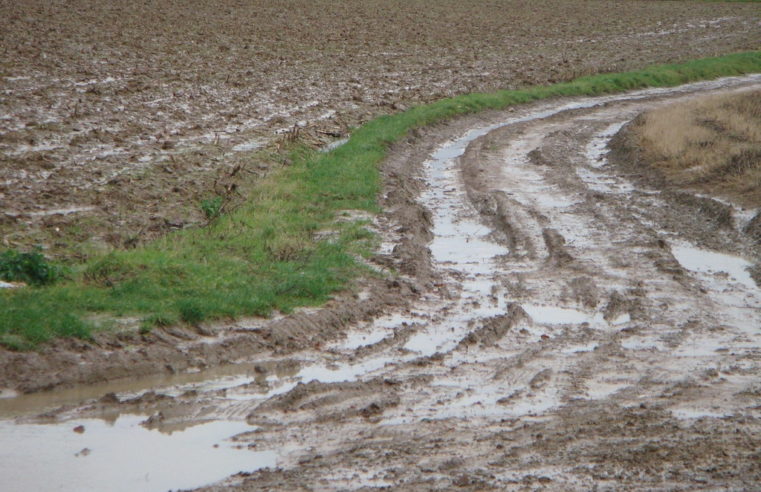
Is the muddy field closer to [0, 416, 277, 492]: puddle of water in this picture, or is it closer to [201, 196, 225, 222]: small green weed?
[201, 196, 225, 222]: small green weed

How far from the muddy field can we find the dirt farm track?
12 centimetres

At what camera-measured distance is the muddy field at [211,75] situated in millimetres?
14719

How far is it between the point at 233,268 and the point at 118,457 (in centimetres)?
462

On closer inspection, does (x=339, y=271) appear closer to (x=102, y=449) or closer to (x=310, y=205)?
(x=310, y=205)

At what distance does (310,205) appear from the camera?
15.6m

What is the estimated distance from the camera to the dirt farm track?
720cm

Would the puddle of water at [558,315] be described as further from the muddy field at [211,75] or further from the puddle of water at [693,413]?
the muddy field at [211,75]

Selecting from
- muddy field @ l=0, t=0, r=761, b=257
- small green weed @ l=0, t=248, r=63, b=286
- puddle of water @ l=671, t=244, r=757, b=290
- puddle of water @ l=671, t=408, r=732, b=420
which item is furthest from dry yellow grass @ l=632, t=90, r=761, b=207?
small green weed @ l=0, t=248, r=63, b=286

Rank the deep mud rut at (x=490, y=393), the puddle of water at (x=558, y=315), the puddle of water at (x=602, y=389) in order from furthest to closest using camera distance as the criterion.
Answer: the puddle of water at (x=558, y=315)
the puddle of water at (x=602, y=389)
the deep mud rut at (x=490, y=393)

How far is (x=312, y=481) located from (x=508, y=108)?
2319 cm

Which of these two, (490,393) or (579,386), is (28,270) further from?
(579,386)

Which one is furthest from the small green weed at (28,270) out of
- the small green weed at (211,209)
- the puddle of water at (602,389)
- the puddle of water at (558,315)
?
the puddle of water at (602,389)

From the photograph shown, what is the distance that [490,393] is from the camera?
878cm

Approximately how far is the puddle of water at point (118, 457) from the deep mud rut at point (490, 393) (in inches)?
0.8
